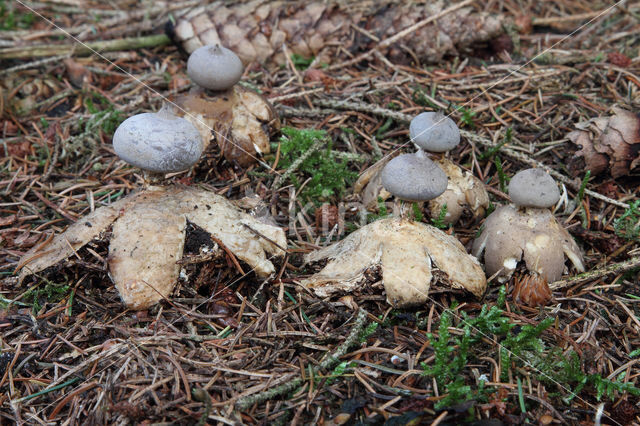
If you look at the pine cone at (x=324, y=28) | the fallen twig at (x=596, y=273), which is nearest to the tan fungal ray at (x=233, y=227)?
the fallen twig at (x=596, y=273)

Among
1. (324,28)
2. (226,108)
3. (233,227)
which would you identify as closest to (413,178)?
(233,227)

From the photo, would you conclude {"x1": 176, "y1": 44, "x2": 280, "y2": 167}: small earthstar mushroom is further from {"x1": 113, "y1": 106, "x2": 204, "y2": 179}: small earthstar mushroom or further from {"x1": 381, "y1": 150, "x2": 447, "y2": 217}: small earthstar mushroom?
{"x1": 381, "y1": 150, "x2": 447, "y2": 217}: small earthstar mushroom

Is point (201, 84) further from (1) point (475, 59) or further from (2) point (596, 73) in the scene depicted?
(2) point (596, 73)

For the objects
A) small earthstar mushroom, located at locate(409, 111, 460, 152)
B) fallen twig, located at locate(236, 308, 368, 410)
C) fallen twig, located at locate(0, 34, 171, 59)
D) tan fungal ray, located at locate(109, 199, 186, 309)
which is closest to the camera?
fallen twig, located at locate(236, 308, 368, 410)

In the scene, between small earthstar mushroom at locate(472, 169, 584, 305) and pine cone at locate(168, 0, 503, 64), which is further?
pine cone at locate(168, 0, 503, 64)

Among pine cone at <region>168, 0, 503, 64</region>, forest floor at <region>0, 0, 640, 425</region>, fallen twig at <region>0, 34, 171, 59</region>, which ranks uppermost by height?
pine cone at <region>168, 0, 503, 64</region>

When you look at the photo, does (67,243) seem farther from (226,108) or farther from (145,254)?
(226,108)

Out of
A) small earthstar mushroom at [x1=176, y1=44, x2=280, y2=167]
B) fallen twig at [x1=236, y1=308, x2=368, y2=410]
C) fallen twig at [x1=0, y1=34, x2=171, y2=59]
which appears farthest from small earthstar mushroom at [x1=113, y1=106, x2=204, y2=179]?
fallen twig at [x1=0, y1=34, x2=171, y2=59]
